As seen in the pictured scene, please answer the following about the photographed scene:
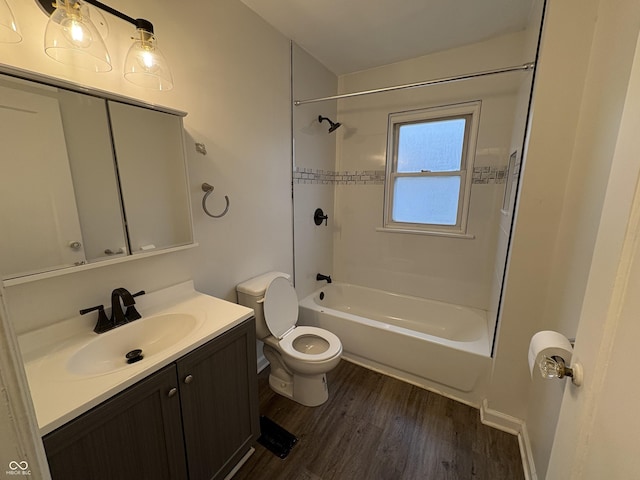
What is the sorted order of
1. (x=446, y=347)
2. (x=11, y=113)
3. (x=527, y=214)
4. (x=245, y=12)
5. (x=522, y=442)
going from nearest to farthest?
(x=11, y=113) → (x=527, y=214) → (x=522, y=442) → (x=245, y=12) → (x=446, y=347)

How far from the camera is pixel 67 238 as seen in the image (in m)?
1.05

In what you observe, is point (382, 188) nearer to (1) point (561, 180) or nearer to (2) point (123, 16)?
(1) point (561, 180)

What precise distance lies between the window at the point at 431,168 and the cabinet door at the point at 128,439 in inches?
89.2

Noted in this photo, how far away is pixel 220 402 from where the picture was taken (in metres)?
1.21

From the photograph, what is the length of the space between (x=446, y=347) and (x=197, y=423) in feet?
5.15

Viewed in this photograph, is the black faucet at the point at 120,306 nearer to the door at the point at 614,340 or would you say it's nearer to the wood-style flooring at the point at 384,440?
the wood-style flooring at the point at 384,440

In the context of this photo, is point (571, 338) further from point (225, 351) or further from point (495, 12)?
point (495, 12)

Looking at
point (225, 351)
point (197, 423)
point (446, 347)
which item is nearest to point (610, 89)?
point (446, 347)

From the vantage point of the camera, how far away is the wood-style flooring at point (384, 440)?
139 centimetres

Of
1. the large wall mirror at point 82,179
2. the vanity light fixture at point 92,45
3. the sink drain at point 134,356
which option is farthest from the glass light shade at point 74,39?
the sink drain at point 134,356

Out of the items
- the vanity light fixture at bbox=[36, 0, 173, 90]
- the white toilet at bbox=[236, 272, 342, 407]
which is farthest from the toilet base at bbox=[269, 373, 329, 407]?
the vanity light fixture at bbox=[36, 0, 173, 90]

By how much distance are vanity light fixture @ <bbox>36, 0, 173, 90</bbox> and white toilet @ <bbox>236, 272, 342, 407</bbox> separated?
1262 millimetres

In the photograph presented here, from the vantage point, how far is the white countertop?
30.0 inches

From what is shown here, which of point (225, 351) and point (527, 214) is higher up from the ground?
point (527, 214)
